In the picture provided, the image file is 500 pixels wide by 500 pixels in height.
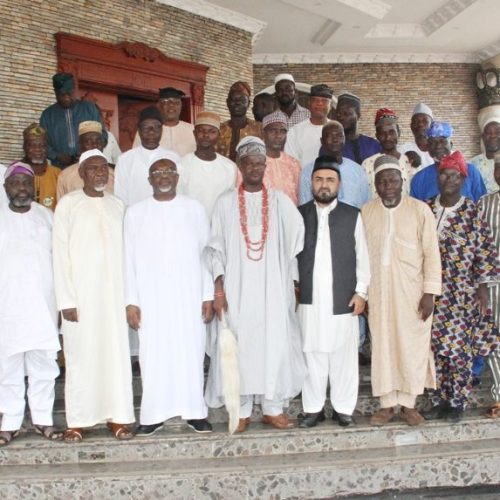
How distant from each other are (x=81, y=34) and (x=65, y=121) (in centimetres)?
264

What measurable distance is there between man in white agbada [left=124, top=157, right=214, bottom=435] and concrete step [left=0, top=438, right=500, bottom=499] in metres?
0.34

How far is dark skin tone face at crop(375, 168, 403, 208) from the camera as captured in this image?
3977 mm

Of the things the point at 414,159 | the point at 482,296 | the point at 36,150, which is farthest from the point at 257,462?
the point at 414,159

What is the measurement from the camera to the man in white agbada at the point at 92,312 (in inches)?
150

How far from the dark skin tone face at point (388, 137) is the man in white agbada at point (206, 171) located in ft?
4.37

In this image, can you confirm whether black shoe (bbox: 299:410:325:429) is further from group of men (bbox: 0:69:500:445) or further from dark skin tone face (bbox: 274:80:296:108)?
dark skin tone face (bbox: 274:80:296:108)

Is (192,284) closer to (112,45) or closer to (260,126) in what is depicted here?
(260,126)

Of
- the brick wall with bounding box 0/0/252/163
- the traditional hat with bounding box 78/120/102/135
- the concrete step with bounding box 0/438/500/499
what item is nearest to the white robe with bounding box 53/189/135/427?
the concrete step with bounding box 0/438/500/499

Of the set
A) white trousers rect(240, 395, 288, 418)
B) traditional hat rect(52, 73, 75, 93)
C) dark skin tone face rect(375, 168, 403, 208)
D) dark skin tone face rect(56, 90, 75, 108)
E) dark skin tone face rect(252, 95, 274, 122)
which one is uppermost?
traditional hat rect(52, 73, 75, 93)

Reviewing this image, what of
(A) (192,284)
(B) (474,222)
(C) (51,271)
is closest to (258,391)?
(A) (192,284)

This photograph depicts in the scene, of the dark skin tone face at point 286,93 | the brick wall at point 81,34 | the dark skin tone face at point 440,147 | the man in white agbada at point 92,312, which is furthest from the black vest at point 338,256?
the brick wall at point 81,34

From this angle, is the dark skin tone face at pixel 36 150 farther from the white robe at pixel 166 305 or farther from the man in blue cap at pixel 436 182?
the man in blue cap at pixel 436 182

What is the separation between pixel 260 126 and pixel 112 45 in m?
3.87

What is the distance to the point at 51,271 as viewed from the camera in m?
3.93
